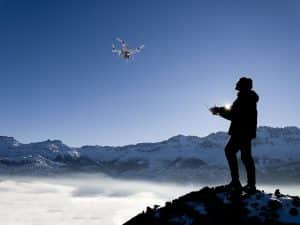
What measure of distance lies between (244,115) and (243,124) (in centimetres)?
33

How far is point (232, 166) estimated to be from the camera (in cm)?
1819

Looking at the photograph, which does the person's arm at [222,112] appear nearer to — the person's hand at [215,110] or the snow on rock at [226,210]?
the person's hand at [215,110]

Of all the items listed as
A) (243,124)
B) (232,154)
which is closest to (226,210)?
(232,154)

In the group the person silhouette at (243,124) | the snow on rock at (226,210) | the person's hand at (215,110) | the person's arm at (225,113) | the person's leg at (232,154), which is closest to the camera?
the snow on rock at (226,210)

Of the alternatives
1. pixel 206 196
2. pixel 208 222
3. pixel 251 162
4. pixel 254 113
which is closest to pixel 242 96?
pixel 254 113

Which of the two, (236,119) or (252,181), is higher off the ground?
(236,119)

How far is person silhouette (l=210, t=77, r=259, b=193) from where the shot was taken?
17.7 meters

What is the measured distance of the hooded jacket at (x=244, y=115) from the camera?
17.7 metres

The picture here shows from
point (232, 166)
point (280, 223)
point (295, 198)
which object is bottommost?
point (280, 223)

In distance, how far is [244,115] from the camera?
58.0ft

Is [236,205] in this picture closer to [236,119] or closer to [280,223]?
[280,223]

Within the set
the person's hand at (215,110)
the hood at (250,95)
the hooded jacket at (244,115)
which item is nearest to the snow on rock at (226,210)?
the hooded jacket at (244,115)

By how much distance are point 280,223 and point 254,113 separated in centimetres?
435

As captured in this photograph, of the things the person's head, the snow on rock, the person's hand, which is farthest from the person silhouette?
the snow on rock
